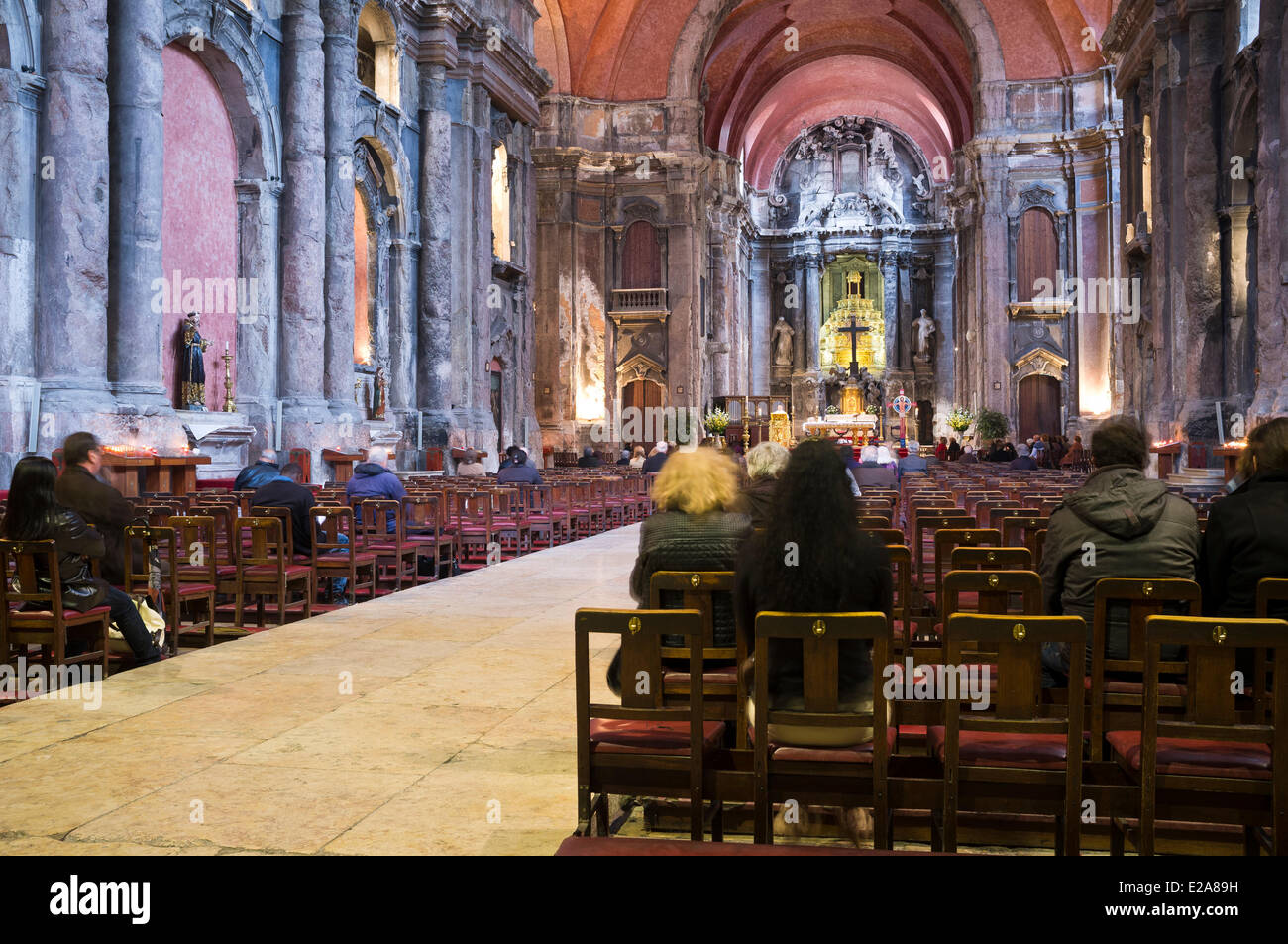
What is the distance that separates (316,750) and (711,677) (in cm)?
173

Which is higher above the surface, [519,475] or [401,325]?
[401,325]

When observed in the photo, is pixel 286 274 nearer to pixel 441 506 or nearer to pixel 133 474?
pixel 133 474

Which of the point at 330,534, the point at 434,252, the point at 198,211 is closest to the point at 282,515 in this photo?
the point at 330,534

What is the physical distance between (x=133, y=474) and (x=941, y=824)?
1156 cm

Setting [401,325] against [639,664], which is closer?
[639,664]

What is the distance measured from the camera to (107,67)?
1373cm

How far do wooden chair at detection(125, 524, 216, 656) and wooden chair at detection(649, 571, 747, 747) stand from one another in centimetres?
414

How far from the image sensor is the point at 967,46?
35000mm

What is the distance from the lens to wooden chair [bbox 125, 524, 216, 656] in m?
6.92

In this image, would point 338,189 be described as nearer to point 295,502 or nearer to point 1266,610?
point 295,502

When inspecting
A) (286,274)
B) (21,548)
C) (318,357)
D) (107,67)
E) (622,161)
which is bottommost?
(21,548)

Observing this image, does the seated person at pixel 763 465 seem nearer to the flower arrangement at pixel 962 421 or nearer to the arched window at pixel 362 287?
the arched window at pixel 362 287

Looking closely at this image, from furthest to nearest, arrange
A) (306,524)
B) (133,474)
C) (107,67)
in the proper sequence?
1. (107,67)
2. (133,474)
3. (306,524)
